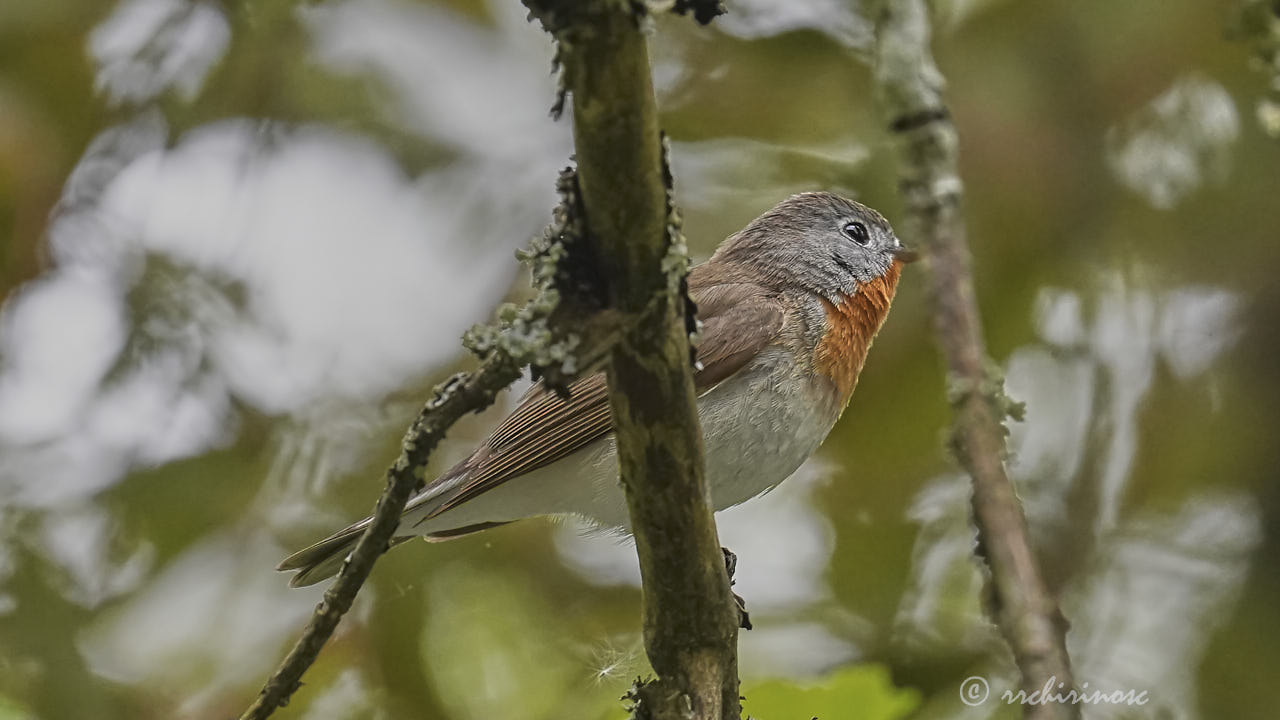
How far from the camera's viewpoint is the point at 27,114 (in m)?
4.89

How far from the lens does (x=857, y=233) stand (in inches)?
168

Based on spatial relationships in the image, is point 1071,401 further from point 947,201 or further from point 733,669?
point 947,201

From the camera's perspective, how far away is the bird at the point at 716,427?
3475mm

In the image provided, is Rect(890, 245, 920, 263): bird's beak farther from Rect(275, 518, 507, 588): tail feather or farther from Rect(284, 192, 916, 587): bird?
Rect(275, 518, 507, 588): tail feather

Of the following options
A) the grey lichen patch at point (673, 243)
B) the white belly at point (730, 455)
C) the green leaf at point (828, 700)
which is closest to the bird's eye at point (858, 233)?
the white belly at point (730, 455)

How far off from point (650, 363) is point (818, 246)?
218cm

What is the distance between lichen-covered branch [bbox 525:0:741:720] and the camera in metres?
1.73

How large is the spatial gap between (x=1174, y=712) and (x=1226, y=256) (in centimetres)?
173

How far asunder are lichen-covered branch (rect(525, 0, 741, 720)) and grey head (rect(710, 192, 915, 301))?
1.70 meters

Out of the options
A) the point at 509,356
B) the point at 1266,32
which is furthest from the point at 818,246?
the point at 509,356

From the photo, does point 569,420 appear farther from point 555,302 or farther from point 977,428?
point 977,428

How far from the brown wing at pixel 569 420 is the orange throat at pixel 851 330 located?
18cm

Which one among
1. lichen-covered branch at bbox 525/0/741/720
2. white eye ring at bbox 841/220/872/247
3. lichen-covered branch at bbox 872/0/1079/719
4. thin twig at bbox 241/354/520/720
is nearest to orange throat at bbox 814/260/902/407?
white eye ring at bbox 841/220/872/247

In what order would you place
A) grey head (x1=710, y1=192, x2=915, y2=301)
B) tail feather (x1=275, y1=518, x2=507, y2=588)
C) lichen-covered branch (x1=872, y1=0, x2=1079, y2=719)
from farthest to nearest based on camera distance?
grey head (x1=710, y1=192, x2=915, y2=301) < tail feather (x1=275, y1=518, x2=507, y2=588) < lichen-covered branch (x1=872, y1=0, x2=1079, y2=719)
